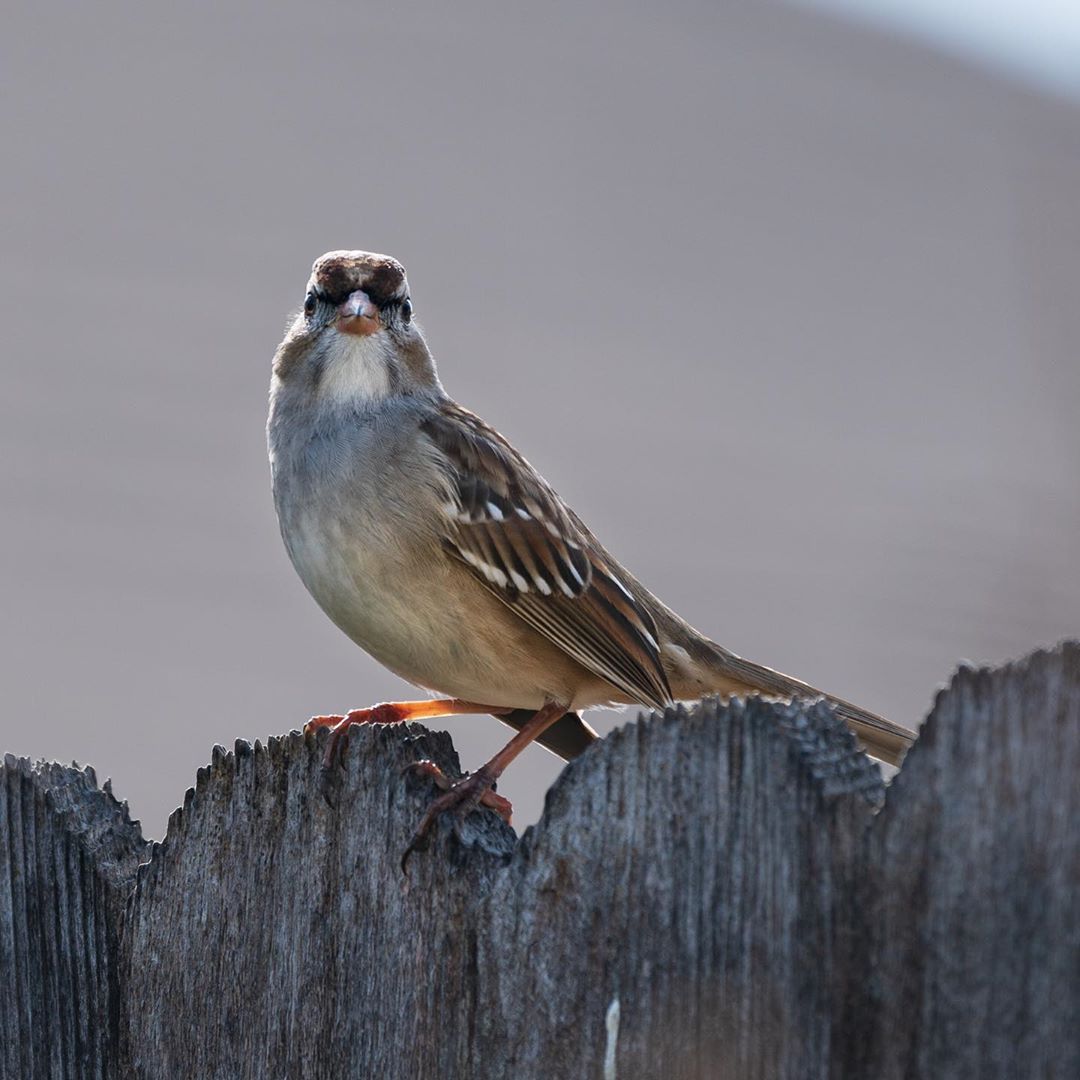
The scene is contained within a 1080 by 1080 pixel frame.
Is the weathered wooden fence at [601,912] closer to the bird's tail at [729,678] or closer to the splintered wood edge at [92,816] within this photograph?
the splintered wood edge at [92,816]

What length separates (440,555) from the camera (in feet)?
12.3

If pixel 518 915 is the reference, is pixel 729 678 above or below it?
above

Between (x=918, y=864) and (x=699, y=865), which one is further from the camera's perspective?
(x=699, y=865)

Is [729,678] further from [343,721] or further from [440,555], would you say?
[343,721]

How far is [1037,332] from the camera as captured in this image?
3.58 meters

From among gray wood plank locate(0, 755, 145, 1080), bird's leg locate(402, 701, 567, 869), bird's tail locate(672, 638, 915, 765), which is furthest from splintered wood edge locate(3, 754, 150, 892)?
bird's tail locate(672, 638, 915, 765)

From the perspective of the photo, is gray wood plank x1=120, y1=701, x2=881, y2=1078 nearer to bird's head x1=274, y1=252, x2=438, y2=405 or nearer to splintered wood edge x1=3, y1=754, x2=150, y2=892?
splintered wood edge x1=3, y1=754, x2=150, y2=892

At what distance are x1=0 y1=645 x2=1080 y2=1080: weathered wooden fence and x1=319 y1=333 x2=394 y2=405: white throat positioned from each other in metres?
1.64

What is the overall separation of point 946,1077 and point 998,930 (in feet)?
0.53

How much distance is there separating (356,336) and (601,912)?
241 centimetres

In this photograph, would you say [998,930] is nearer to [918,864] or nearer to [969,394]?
[918,864]

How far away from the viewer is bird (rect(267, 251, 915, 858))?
368 centimetres

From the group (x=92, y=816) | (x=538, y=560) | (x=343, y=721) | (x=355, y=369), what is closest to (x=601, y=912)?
(x=92, y=816)

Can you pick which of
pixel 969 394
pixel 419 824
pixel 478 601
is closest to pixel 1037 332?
pixel 478 601
